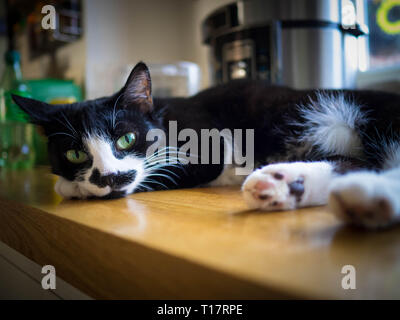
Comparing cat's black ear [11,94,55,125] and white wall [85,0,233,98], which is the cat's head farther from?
white wall [85,0,233,98]

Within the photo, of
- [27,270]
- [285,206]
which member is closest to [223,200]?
[285,206]

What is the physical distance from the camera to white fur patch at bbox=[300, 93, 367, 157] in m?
0.79

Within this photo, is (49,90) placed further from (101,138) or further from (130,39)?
(101,138)

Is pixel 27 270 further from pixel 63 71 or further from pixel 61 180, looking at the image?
pixel 63 71

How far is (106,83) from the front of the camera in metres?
1.79

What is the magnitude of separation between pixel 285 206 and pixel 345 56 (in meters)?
0.97

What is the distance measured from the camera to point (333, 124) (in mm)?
850

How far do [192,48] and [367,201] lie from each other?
5.75 ft

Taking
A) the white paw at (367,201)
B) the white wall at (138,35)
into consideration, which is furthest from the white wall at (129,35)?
the white paw at (367,201)

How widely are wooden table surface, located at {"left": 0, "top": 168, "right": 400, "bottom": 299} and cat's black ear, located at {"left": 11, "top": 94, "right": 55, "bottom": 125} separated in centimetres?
27

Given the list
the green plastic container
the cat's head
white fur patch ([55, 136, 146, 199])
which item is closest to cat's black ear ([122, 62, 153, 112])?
the cat's head

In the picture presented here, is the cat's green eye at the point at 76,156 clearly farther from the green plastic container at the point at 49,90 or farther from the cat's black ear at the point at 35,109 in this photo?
the green plastic container at the point at 49,90

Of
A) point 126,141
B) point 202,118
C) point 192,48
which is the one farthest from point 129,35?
point 126,141
